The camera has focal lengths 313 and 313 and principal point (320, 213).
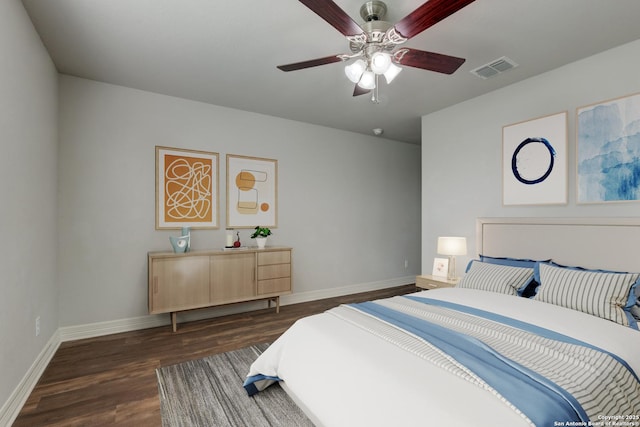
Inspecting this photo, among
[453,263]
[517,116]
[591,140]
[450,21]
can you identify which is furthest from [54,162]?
[591,140]

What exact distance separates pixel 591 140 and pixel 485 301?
5.87 ft

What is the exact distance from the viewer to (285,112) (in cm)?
429

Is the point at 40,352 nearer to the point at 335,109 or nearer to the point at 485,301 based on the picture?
the point at 485,301

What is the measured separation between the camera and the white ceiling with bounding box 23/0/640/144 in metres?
2.17

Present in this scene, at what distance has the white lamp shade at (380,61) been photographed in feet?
6.34

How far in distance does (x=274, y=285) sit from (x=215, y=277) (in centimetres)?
78

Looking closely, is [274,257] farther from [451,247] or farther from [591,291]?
Answer: [591,291]

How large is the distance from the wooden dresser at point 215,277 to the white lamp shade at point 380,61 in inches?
105

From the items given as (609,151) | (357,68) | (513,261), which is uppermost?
(357,68)

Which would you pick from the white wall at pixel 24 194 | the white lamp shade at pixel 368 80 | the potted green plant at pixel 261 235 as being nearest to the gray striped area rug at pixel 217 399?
the white wall at pixel 24 194

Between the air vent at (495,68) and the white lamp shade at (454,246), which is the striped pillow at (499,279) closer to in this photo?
the white lamp shade at (454,246)

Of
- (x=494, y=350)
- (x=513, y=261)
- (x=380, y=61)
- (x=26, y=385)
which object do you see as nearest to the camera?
(x=494, y=350)

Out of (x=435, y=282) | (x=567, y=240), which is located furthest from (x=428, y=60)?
(x=435, y=282)

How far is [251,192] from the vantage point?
4289mm
